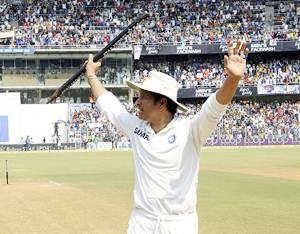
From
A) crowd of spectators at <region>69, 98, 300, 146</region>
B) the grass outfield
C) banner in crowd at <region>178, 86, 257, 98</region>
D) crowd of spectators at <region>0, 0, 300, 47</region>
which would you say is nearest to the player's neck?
the grass outfield

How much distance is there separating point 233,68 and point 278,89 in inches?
2237

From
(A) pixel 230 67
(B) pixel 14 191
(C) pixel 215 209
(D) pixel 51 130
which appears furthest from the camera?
(D) pixel 51 130

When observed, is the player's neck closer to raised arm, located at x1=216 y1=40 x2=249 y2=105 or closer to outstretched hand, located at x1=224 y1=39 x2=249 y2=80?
raised arm, located at x1=216 y1=40 x2=249 y2=105

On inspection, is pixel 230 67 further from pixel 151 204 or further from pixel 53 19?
pixel 53 19

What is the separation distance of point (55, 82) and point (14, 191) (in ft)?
144

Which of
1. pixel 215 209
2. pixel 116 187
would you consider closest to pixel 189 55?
pixel 116 187

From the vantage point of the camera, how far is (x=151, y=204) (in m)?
4.48

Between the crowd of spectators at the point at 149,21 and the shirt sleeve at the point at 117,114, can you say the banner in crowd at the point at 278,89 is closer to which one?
the crowd of spectators at the point at 149,21

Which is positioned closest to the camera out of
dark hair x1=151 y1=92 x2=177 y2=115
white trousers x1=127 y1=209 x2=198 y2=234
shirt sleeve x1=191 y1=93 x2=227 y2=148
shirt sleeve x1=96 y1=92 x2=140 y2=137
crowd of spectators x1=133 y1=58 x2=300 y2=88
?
shirt sleeve x1=191 y1=93 x2=227 y2=148

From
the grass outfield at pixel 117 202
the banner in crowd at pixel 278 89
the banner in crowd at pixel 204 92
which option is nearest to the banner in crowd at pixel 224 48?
the banner in crowd at pixel 278 89

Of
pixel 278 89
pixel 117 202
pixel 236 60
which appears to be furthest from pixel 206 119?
pixel 278 89

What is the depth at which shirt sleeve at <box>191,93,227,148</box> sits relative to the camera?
419 cm

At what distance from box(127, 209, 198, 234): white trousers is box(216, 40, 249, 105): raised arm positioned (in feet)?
2.82

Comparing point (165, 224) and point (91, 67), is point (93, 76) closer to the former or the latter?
point (91, 67)
